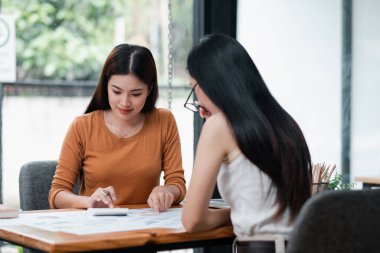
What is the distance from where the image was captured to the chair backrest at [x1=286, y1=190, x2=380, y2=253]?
5.55 ft

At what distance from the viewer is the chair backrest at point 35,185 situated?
114 inches

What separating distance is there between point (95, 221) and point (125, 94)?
0.60 m

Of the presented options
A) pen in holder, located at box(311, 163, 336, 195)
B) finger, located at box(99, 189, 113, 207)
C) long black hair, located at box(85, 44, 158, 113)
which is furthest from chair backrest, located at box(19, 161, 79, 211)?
pen in holder, located at box(311, 163, 336, 195)

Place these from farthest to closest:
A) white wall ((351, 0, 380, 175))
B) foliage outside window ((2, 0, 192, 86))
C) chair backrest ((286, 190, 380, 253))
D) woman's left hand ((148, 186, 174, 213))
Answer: foliage outside window ((2, 0, 192, 86))
white wall ((351, 0, 380, 175))
woman's left hand ((148, 186, 174, 213))
chair backrest ((286, 190, 380, 253))

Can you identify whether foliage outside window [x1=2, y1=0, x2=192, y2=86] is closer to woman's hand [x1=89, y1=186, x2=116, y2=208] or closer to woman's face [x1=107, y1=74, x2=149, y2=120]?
woman's face [x1=107, y1=74, x2=149, y2=120]

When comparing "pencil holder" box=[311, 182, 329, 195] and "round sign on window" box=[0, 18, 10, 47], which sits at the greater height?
"round sign on window" box=[0, 18, 10, 47]

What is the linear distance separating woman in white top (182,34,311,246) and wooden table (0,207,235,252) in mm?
46

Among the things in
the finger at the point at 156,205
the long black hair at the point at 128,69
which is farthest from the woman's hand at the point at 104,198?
the long black hair at the point at 128,69

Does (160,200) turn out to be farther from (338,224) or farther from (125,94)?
(338,224)

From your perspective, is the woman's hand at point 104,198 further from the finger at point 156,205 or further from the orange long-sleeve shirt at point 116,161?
the orange long-sleeve shirt at point 116,161

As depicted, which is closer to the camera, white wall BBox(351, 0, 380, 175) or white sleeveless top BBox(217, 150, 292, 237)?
white sleeveless top BBox(217, 150, 292, 237)

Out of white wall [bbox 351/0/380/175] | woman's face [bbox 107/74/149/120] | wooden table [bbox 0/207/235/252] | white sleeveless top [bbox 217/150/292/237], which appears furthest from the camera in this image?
white wall [bbox 351/0/380/175]

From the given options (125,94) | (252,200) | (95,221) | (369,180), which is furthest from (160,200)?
(369,180)

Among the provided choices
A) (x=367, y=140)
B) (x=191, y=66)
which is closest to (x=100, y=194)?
(x=191, y=66)
